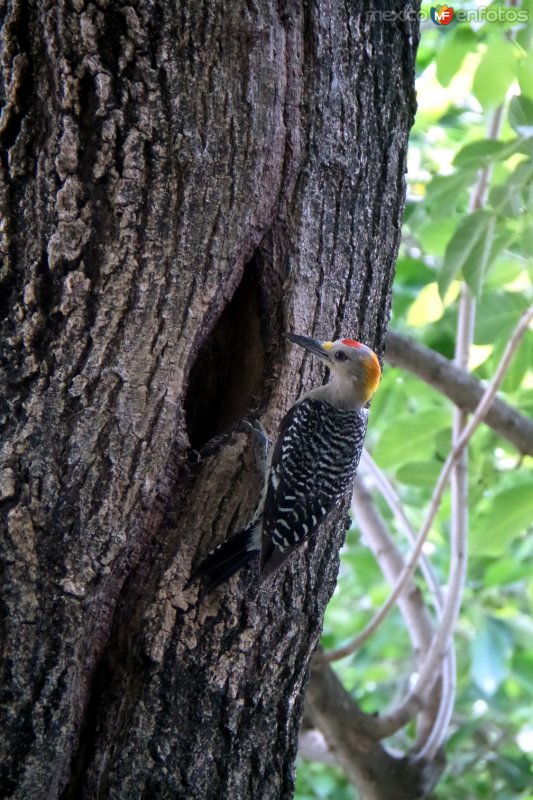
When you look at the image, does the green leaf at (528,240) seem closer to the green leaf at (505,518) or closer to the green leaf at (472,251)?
the green leaf at (472,251)

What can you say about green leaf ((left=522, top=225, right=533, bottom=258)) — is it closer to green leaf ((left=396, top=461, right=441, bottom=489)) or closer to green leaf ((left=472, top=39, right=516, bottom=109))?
green leaf ((left=472, top=39, right=516, bottom=109))

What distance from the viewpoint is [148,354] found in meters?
2.24

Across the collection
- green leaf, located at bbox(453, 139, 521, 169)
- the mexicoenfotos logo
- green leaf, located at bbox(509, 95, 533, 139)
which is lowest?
green leaf, located at bbox(453, 139, 521, 169)

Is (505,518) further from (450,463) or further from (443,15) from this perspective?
(443,15)

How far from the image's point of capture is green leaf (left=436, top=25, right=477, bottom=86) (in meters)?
3.44

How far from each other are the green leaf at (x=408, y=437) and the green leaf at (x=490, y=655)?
1159mm

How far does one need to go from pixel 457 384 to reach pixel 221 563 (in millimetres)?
1922

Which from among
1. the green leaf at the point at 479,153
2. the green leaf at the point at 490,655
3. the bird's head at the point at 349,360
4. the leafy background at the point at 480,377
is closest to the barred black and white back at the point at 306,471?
the bird's head at the point at 349,360

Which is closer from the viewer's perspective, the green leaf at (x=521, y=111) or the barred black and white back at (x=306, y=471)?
the barred black and white back at (x=306, y=471)

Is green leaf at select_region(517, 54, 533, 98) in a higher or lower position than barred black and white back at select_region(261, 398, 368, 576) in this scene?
higher

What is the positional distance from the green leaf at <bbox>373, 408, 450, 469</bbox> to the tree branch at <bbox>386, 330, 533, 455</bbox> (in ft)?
0.39

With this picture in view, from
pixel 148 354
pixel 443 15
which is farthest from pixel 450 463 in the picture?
pixel 443 15

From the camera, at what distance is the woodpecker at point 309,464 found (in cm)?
230

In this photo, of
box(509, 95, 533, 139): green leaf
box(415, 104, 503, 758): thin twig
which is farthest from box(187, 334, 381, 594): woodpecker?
box(509, 95, 533, 139): green leaf
